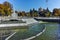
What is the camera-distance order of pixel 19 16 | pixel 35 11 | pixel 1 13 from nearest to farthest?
pixel 35 11
pixel 19 16
pixel 1 13

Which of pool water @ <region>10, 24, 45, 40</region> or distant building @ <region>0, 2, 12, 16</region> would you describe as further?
distant building @ <region>0, 2, 12, 16</region>

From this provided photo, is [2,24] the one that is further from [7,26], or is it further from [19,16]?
[19,16]

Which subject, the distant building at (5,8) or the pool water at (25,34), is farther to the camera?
the distant building at (5,8)

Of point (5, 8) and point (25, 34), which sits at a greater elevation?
point (5, 8)

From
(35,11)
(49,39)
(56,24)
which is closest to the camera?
(49,39)

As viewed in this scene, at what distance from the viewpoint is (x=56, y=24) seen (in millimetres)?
5926

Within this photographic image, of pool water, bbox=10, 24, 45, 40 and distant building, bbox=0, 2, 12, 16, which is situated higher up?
distant building, bbox=0, 2, 12, 16

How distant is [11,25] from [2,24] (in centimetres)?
25

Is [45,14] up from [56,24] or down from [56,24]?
up

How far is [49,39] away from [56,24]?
3.10 metres

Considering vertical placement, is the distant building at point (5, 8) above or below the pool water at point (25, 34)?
above

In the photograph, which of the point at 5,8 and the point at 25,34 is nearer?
the point at 25,34

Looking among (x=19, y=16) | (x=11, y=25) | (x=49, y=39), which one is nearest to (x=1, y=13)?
(x=19, y=16)

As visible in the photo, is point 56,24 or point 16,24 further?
point 56,24
